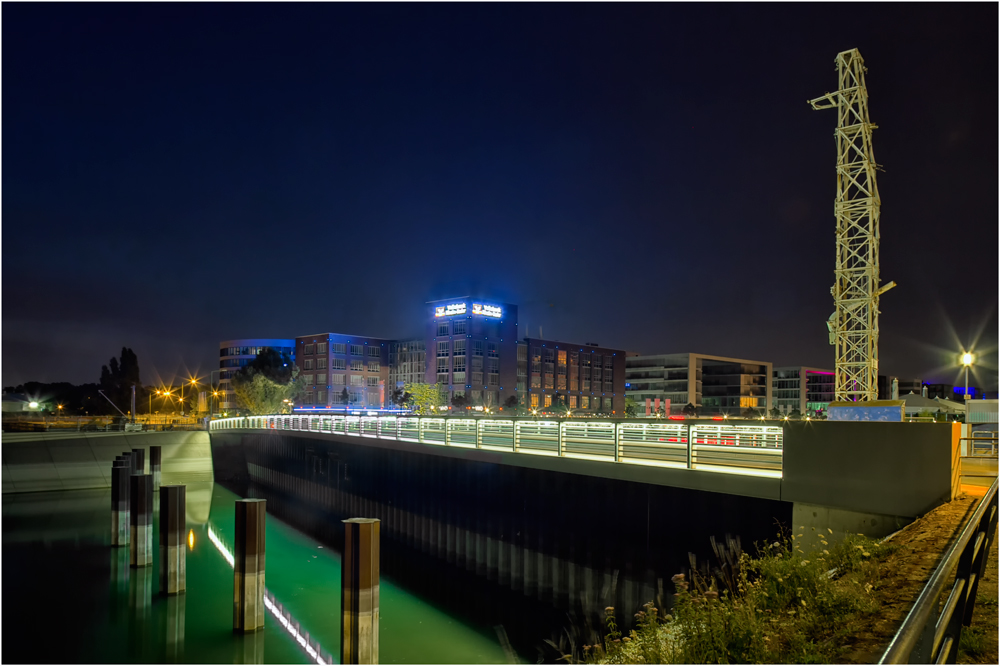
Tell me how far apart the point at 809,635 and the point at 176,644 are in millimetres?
15318

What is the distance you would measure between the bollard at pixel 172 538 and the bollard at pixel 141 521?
3.58m

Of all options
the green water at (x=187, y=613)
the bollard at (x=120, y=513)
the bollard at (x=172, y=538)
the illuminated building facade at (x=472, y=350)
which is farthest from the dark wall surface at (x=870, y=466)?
the illuminated building facade at (x=472, y=350)

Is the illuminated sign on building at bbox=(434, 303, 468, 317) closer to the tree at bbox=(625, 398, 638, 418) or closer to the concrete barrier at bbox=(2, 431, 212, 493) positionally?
the tree at bbox=(625, 398, 638, 418)

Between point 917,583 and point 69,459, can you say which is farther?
point 69,459

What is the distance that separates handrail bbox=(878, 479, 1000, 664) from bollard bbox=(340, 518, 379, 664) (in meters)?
9.04

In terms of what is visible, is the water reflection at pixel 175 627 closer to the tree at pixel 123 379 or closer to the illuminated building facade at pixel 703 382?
the tree at pixel 123 379

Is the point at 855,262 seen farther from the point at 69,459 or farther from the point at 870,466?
the point at 69,459

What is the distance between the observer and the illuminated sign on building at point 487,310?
116m

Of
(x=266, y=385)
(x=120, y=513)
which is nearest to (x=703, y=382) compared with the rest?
(x=266, y=385)

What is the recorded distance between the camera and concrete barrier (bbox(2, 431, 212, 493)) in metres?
39.7

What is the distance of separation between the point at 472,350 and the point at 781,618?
109467mm

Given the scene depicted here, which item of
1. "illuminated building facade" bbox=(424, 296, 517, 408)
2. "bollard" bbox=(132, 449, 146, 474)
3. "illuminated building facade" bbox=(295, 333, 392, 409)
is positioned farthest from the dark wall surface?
"illuminated building facade" bbox=(295, 333, 392, 409)

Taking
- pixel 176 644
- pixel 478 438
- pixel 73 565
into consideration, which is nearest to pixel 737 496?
pixel 478 438

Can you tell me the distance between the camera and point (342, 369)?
436ft
